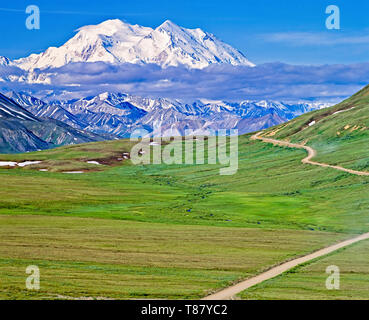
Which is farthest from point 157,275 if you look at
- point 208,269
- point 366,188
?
point 366,188

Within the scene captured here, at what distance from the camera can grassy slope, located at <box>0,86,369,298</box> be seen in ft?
205

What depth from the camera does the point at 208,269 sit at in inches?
2707

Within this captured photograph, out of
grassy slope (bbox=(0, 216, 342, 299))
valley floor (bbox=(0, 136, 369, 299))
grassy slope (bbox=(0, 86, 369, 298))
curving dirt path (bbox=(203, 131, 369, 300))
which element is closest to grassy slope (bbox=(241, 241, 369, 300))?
curving dirt path (bbox=(203, 131, 369, 300))

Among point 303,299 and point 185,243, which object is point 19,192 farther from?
point 303,299

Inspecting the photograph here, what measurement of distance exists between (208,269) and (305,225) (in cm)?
4975

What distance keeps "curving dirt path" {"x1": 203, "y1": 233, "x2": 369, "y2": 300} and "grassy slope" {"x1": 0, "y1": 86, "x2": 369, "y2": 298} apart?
61.2 inches

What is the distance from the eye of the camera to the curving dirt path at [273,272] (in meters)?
57.0

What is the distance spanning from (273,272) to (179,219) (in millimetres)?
50693

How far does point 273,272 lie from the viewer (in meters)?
69.3

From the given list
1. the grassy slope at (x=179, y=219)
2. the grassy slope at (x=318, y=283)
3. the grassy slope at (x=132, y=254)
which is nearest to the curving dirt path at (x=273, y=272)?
the grassy slope at (x=318, y=283)

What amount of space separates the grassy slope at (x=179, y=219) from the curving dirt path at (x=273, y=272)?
155cm

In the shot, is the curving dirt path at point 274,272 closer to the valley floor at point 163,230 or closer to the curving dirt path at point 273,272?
the curving dirt path at point 273,272

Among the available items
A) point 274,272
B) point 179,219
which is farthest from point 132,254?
point 179,219

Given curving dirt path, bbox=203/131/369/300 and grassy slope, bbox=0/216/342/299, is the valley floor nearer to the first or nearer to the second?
grassy slope, bbox=0/216/342/299
